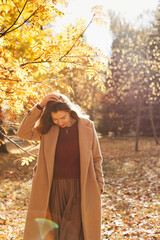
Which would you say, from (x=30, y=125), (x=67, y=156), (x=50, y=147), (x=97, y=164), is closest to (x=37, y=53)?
(x=30, y=125)

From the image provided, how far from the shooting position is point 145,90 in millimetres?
12828

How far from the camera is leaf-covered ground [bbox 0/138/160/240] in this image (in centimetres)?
448

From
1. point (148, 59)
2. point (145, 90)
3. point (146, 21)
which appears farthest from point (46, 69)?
point (146, 21)

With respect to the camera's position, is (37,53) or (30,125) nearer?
(30,125)

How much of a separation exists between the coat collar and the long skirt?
5.1 inches

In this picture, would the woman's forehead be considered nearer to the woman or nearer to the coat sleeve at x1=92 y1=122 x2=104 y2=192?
the woman

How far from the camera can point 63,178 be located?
265cm

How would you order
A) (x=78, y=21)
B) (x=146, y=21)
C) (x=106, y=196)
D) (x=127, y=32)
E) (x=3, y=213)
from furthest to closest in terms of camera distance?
(x=127, y=32)
(x=146, y=21)
(x=106, y=196)
(x=3, y=213)
(x=78, y=21)

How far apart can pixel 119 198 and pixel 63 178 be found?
438cm

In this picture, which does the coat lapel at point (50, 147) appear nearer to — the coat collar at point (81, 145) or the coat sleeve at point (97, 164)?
the coat collar at point (81, 145)

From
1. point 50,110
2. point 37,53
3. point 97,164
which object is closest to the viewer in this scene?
point 50,110

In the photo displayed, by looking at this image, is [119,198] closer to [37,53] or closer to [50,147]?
[50,147]

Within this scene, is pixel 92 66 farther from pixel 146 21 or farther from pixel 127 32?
pixel 127 32

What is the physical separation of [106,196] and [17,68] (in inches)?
202
